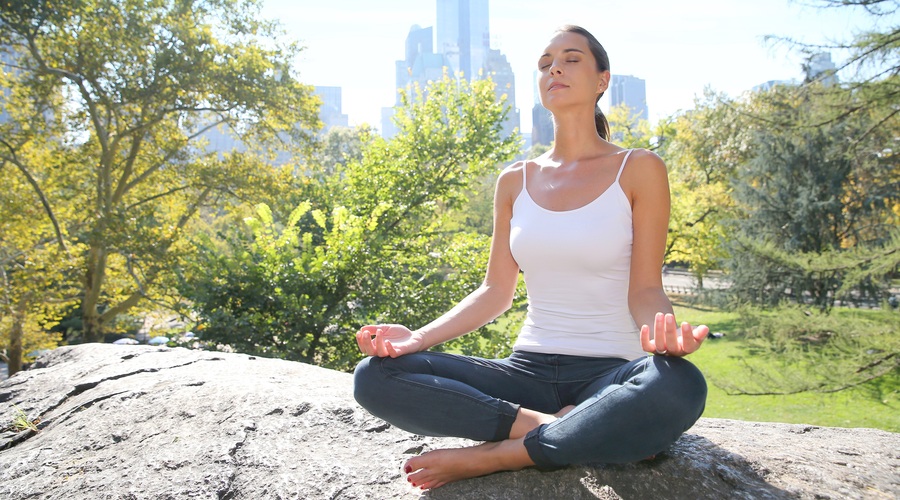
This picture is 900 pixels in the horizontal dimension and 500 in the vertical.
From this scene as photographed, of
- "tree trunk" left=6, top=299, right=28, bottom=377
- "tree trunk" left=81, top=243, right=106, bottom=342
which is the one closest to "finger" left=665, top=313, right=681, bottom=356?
"tree trunk" left=6, top=299, right=28, bottom=377

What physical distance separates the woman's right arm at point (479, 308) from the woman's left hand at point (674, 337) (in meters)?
0.70

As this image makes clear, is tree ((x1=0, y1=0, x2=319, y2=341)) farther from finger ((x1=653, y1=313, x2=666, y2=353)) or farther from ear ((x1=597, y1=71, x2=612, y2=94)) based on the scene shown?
finger ((x1=653, y1=313, x2=666, y2=353))

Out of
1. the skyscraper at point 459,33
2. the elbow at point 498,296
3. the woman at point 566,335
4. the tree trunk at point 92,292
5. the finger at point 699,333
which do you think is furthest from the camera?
the skyscraper at point 459,33

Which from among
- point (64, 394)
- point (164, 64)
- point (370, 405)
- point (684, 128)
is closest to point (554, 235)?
point (370, 405)

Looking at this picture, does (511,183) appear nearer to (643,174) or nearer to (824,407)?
(643,174)

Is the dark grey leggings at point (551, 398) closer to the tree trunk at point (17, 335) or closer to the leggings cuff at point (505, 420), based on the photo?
the leggings cuff at point (505, 420)

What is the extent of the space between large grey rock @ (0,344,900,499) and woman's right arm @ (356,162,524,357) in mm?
417

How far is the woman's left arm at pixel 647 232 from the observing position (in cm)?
192

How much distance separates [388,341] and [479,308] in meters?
0.43

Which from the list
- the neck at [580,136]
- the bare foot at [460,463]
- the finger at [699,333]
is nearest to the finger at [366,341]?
the bare foot at [460,463]

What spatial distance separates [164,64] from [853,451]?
35.1ft

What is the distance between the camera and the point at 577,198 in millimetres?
2117

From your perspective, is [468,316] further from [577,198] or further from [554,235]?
[577,198]

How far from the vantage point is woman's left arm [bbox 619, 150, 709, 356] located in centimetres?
192
